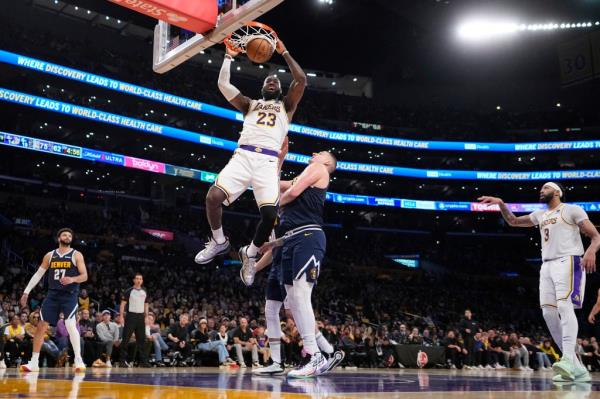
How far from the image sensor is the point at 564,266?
22.3ft

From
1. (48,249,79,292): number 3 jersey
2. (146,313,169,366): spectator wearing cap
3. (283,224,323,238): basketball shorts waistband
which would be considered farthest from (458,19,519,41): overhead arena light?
(283,224,323,238): basketball shorts waistband

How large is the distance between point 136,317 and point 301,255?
7812 mm

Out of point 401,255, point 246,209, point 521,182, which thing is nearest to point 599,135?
point 521,182

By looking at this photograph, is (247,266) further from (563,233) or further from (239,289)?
(239,289)

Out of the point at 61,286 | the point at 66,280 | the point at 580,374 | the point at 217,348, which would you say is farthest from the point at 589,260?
the point at 217,348

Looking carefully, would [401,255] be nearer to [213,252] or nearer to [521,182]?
[521,182]

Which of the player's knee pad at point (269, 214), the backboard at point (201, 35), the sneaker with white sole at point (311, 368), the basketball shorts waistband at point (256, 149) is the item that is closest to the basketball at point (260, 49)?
the backboard at point (201, 35)

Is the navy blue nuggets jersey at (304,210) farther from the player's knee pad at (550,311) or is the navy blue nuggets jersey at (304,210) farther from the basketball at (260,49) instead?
the player's knee pad at (550,311)

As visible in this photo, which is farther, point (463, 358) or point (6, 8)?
point (6, 8)

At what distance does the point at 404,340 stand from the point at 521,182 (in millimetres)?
28276

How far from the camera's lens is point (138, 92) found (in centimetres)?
3434

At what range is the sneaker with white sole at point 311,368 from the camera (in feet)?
18.8

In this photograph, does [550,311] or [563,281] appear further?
[550,311]

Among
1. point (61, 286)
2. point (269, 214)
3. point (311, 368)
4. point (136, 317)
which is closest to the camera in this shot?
point (269, 214)
